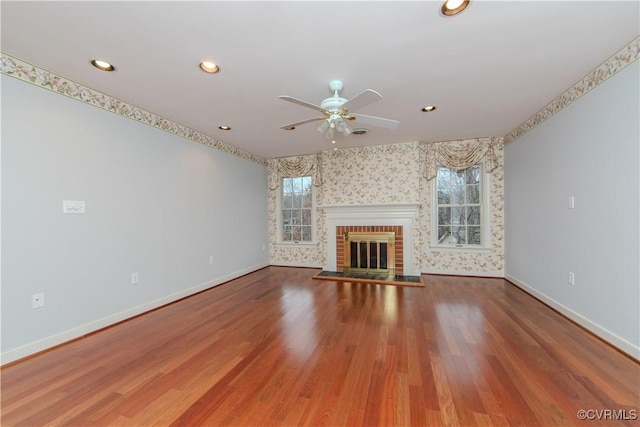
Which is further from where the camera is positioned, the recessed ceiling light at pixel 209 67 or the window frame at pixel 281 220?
the window frame at pixel 281 220

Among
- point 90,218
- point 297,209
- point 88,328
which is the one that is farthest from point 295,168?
point 88,328

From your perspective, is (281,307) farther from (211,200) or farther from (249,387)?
(211,200)

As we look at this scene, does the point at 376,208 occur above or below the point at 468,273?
above

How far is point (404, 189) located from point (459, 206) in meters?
1.06

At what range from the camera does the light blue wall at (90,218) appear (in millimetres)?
2078

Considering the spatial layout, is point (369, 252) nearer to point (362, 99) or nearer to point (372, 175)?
point (372, 175)

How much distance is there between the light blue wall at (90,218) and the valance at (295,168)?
1.74 m

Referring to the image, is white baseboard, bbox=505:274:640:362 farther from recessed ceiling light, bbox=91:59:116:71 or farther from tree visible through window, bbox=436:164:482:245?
recessed ceiling light, bbox=91:59:116:71

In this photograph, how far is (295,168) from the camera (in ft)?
18.2

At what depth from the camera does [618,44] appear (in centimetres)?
199

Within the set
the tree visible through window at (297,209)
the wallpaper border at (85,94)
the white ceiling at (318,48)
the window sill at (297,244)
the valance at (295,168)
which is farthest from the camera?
the tree visible through window at (297,209)

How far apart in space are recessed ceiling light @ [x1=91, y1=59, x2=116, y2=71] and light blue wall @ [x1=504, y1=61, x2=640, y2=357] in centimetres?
421

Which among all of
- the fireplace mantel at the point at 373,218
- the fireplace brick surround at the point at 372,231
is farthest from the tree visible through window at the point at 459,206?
the fireplace brick surround at the point at 372,231

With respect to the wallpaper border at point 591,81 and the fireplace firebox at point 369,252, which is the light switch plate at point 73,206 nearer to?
the fireplace firebox at point 369,252
